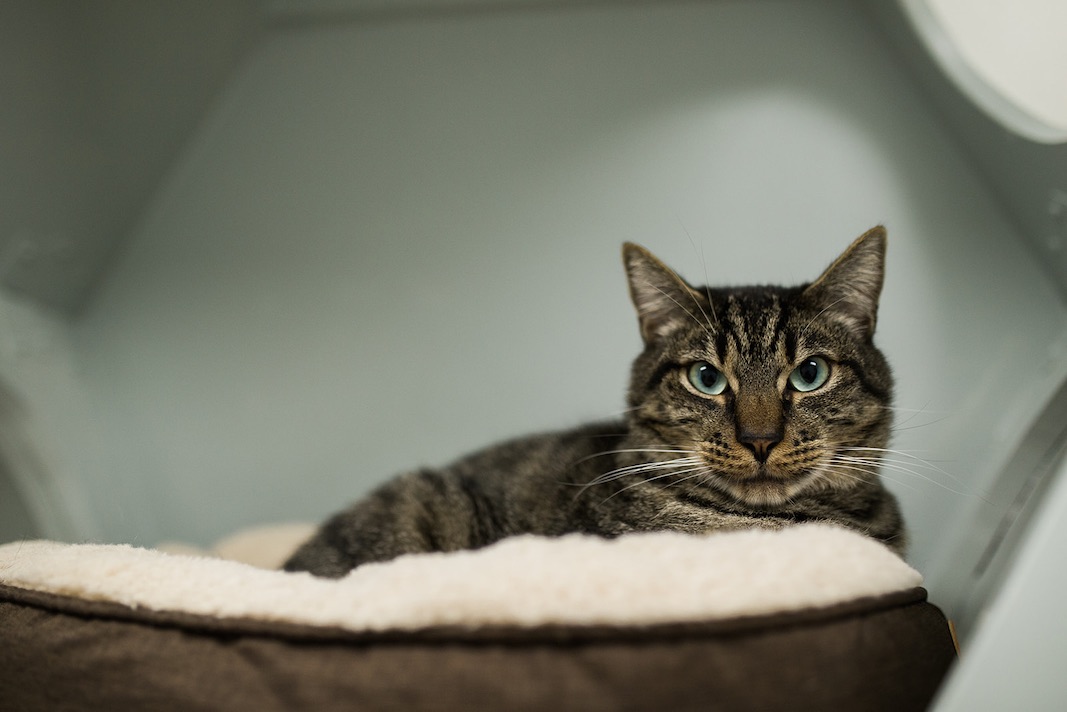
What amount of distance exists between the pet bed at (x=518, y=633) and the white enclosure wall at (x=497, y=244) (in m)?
0.91

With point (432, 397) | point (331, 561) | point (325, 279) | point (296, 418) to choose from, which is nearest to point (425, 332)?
point (432, 397)

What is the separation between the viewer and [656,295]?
1.42m

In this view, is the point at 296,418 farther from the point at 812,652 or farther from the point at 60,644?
the point at 812,652

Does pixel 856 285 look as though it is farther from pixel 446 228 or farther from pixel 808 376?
pixel 446 228

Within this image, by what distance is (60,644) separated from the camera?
3.17ft

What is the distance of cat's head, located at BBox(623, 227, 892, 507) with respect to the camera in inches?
47.1

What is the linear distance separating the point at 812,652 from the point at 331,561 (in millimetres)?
870

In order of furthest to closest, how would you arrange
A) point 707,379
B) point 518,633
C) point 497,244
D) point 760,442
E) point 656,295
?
point 497,244, point 656,295, point 707,379, point 760,442, point 518,633

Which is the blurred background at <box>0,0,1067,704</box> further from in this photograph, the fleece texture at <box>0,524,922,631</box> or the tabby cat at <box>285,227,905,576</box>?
the fleece texture at <box>0,524,922,631</box>

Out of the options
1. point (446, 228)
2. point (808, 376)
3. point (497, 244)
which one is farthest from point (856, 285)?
point (446, 228)

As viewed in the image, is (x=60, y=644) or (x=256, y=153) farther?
(x=256, y=153)

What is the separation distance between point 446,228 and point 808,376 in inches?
43.4

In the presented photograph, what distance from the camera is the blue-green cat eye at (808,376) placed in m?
1.26

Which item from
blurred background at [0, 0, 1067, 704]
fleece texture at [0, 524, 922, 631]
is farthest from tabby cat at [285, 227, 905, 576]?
blurred background at [0, 0, 1067, 704]
